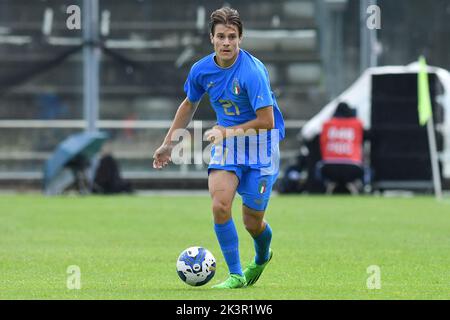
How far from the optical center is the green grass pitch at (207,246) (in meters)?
9.06

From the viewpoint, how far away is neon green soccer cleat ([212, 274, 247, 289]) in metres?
9.11

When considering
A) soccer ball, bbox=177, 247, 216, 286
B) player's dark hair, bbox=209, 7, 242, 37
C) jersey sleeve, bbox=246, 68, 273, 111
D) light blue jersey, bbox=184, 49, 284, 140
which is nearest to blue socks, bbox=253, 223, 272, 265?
soccer ball, bbox=177, 247, 216, 286

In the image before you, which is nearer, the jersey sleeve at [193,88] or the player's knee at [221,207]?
the player's knee at [221,207]

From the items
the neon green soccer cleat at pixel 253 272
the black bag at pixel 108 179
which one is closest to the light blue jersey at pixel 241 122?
the neon green soccer cleat at pixel 253 272

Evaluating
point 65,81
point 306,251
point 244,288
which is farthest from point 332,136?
point 244,288

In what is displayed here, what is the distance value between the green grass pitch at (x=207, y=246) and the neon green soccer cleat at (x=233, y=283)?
0.51 ft

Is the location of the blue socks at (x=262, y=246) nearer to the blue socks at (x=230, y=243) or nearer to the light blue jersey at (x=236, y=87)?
the blue socks at (x=230, y=243)

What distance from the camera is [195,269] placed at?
909 cm

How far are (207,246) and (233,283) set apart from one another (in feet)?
13.8

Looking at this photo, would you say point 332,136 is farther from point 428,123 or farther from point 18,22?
point 18,22

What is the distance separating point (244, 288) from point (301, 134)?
16588mm

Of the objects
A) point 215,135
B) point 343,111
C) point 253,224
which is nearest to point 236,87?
point 215,135

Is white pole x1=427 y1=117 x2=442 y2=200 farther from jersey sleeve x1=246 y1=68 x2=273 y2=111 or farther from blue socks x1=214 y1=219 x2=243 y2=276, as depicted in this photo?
jersey sleeve x1=246 y1=68 x2=273 y2=111

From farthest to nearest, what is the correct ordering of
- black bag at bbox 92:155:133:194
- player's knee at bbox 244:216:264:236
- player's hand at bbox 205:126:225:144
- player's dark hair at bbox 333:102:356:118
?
black bag at bbox 92:155:133:194, player's dark hair at bbox 333:102:356:118, player's knee at bbox 244:216:264:236, player's hand at bbox 205:126:225:144
